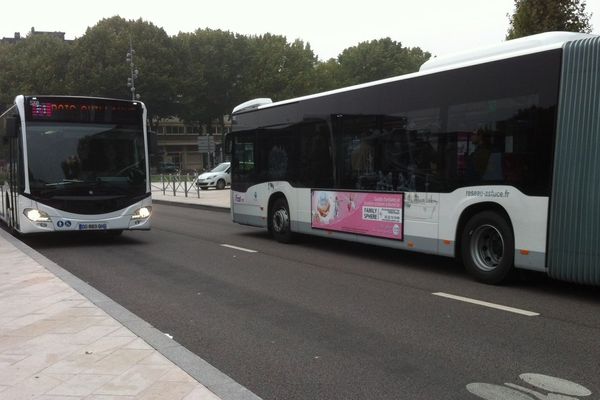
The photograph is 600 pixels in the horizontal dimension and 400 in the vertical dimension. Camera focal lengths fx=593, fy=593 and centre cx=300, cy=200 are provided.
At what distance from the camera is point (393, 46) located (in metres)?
71.4

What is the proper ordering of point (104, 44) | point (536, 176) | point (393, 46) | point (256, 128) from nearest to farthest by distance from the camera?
1. point (536, 176)
2. point (256, 128)
3. point (104, 44)
4. point (393, 46)

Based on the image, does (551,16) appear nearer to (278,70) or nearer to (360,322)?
(360,322)

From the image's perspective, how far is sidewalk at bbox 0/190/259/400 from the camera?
13.1 feet

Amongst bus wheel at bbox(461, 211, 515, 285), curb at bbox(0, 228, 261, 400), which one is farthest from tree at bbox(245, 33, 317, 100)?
curb at bbox(0, 228, 261, 400)

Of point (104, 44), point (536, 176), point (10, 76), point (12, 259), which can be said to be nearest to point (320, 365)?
point (536, 176)

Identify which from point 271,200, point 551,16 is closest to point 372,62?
point 551,16

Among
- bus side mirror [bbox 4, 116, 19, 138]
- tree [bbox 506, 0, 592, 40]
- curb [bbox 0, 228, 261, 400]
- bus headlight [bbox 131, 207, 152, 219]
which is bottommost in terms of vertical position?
curb [bbox 0, 228, 261, 400]

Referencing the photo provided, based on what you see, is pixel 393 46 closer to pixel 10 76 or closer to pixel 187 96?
pixel 187 96

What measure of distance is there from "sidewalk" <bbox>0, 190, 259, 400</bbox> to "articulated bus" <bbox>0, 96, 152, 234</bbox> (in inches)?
184

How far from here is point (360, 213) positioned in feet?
33.1

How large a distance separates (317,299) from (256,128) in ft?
22.7

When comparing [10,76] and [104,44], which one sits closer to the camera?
[104,44]

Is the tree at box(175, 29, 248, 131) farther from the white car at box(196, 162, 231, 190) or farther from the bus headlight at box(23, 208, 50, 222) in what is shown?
the bus headlight at box(23, 208, 50, 222)

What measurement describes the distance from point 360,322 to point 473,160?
308 centimetres
